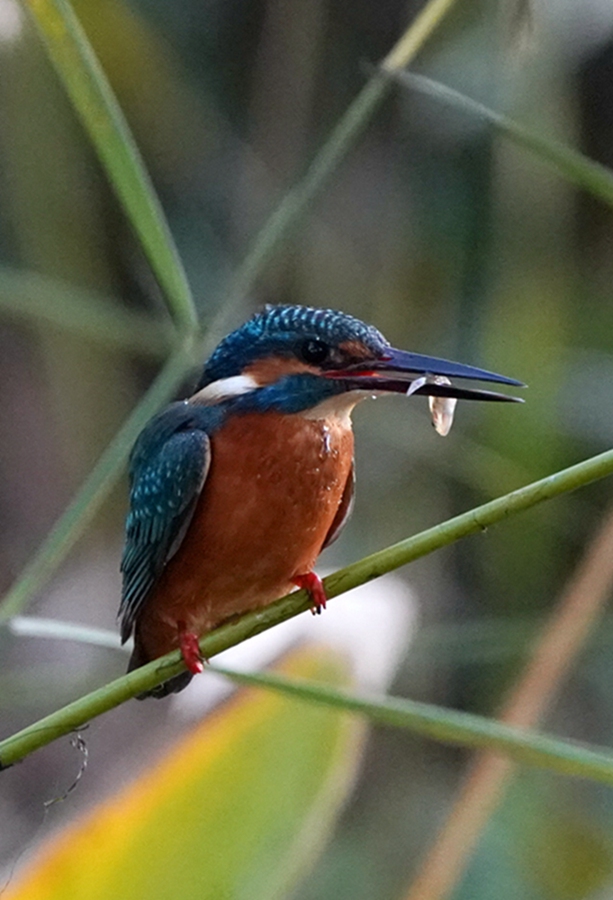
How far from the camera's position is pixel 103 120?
101cm

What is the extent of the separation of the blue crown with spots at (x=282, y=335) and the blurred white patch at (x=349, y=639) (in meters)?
0.27

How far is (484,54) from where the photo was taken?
1.85m

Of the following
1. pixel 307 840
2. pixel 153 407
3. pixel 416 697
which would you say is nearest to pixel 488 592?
pixel 416 697

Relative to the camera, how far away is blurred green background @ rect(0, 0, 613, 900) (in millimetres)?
1839

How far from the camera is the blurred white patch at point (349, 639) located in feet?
4.34

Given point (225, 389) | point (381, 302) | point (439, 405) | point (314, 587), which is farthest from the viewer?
point (381, 302)

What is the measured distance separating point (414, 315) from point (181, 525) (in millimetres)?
1025

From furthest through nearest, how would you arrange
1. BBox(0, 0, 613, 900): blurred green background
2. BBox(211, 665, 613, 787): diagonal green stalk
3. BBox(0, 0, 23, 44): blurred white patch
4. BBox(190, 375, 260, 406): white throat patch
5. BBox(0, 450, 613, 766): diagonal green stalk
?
BBox(0, 0, 613, 900): blurred green background → BBox(0, 0, 23, 44): blurred white patch → BBox(190, 375, 260, 406): white throat patch → BBox(211, 665, 613, 787): diagonal green stalk → BBox(0, 450, 613, 766): diagonal green stalk

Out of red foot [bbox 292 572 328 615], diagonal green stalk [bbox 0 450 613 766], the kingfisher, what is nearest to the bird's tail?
the kingfisher

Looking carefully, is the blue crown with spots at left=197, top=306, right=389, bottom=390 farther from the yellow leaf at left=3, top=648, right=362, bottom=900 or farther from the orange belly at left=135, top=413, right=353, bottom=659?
the yellow leaf at left=3, top=648, right=362, bottom=900

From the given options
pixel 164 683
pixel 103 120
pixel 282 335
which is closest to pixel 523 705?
pixel 164 683

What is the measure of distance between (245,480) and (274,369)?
118 millimetres

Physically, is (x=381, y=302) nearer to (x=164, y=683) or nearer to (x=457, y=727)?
(x=164, y=683)

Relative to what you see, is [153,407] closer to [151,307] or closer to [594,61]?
[151,307]
